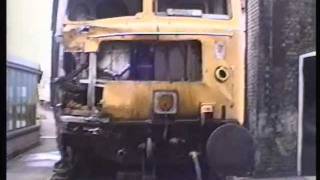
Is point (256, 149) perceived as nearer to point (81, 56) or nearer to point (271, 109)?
point (271, 109)

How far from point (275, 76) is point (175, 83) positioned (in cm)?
46

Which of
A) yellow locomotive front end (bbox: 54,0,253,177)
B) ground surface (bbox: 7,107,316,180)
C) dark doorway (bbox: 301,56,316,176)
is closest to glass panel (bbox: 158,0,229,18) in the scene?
yellow locomotive front end (bbox: 54,0,253,177)

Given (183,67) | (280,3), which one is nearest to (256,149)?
(183,67)

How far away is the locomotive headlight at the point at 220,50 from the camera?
2.85 meters

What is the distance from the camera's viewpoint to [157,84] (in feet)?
9.24

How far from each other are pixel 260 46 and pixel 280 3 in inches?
8.5

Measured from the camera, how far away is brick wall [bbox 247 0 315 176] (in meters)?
2.84

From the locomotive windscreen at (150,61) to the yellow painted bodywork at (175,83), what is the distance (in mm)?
26

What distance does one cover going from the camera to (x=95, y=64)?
2854 millimetres

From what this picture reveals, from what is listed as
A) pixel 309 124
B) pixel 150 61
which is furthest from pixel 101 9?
pixel 309 124

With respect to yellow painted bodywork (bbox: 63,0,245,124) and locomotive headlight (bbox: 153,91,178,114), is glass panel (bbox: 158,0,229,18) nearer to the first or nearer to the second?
yellow painted bodywork (bbox: 63,0,245,124)

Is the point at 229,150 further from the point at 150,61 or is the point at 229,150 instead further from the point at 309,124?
the point at 150,61

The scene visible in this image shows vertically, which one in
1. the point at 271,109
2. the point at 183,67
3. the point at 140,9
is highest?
the point at 140,9
